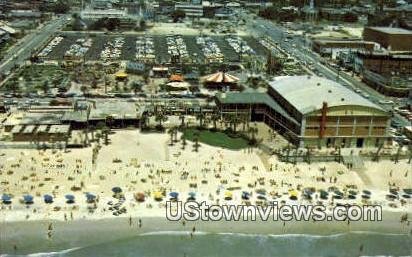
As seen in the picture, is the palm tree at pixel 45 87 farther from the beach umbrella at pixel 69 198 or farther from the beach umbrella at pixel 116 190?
the beach umbrella at pixel 69 198

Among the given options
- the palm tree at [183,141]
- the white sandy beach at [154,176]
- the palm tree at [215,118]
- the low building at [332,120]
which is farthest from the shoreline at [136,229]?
the palm tree at [215,118]

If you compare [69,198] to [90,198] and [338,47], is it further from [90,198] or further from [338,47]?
[338,47]

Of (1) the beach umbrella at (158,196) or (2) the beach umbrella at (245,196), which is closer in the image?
(1) the beach umbrella at (158,196)

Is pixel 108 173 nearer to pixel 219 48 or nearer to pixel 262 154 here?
pixel 262 154

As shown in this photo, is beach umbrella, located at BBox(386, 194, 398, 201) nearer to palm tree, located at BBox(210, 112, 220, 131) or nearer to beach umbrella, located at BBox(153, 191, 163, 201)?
beach umbrella, located at BBox(153, 191, 163, 201)

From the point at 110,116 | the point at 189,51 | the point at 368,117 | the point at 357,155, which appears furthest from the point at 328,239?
the point at 189,51
